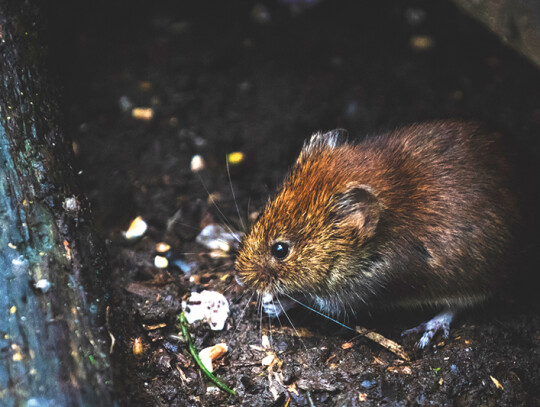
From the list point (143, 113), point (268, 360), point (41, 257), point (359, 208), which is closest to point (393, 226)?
point (359, 208)

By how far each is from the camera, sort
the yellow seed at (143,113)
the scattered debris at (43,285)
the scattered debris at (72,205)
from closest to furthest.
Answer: the scattered debris at (43,285) → the scattered debris at (72,205) → the yellow seed at (143,113)

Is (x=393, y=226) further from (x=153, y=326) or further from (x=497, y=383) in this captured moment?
(x=153, y=326)

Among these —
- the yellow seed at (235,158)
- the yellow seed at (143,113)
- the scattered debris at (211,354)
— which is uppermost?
the yellow seed at (143,113)

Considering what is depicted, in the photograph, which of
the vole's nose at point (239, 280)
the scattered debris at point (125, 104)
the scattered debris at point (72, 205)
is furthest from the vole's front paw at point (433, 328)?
the scattered debris at point (125, 104)

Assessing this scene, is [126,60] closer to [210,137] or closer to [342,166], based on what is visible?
[210,137]

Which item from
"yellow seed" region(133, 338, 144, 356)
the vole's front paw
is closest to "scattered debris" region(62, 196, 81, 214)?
"yellow seed" region(133, 338, 144, 356)

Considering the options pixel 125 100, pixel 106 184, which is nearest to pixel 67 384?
pixel 106 184

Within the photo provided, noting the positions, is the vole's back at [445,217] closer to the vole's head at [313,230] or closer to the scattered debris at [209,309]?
the vole's head at [313,230]
